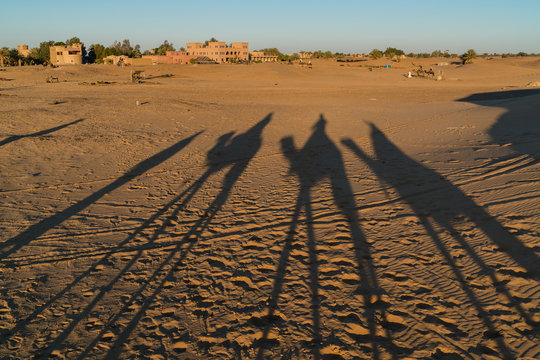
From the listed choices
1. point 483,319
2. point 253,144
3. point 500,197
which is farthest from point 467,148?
point 483,319

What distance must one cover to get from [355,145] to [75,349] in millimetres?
9296

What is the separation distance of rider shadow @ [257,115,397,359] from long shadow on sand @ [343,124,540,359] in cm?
90

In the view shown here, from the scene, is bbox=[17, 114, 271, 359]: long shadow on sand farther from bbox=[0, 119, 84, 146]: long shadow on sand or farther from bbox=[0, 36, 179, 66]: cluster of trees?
bbox=[0, 36, 179, 66]: cluster of trees

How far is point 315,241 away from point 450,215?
226cm

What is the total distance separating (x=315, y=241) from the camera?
5.29 meters

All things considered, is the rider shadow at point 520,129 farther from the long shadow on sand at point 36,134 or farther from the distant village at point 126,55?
the distant village at point 126,55

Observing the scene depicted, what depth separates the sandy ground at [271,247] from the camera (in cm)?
348

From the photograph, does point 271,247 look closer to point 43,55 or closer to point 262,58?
point 43,55

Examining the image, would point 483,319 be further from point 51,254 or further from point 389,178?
point 51,254

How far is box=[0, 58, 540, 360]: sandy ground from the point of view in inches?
137

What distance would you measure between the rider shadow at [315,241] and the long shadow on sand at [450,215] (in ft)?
2.96

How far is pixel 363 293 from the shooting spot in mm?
4043

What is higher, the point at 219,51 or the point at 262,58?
the point at 219,51

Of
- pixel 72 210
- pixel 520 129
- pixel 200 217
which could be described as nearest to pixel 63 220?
pixel 72 210
